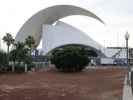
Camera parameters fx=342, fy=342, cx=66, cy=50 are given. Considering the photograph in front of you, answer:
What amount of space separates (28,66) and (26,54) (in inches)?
167

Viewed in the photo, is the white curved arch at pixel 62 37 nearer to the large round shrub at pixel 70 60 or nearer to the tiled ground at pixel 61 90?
the large round shrub at pixel 70 60

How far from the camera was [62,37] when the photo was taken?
7369 cm

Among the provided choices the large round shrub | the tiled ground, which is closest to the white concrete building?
the large round shrub

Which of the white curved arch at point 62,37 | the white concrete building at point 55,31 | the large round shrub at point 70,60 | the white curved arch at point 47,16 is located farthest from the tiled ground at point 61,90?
the white curved arch at point 62,37

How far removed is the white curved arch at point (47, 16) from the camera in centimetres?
6462

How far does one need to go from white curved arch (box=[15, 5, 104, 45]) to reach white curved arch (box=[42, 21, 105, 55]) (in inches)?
100

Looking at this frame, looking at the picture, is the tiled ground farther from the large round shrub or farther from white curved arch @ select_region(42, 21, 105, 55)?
white curved arch @ select_region(42, 21, 105, 55)

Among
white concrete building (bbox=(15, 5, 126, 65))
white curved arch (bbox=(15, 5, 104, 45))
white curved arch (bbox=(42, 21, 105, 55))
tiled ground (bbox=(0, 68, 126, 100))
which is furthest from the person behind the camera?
white curved arch (bbox=(42, 21, 105, 55))

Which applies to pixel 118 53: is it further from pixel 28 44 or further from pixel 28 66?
pixel 28 66

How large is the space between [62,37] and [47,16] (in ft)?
27.8

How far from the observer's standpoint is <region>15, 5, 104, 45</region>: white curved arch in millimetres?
64625

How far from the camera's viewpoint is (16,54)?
46.2 metres

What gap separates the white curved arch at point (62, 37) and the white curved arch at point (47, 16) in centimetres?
254

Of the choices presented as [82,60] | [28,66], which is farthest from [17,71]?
[82,60]
